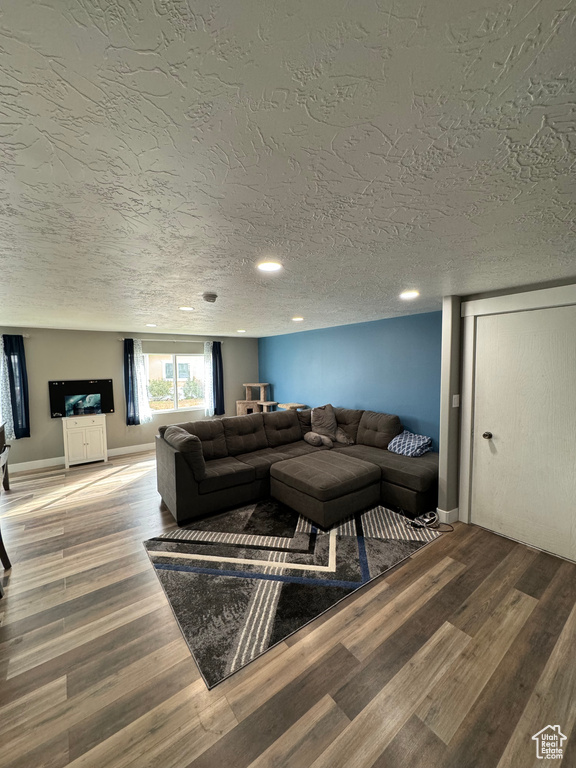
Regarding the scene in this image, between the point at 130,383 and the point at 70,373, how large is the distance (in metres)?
0.91

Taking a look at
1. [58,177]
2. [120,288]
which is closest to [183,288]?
[120,288]

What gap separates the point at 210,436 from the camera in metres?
3.91

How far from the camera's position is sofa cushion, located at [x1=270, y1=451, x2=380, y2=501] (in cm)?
297

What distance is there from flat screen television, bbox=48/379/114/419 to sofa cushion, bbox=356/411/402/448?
435 centimetres

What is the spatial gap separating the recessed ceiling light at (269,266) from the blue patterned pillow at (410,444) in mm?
2731

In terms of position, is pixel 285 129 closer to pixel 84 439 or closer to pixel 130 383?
pixel 84 439

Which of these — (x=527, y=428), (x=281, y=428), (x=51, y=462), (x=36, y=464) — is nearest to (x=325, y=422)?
(x=281, y=428)

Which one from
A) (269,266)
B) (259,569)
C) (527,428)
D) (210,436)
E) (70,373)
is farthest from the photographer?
(70,373)

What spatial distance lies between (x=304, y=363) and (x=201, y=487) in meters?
3.23

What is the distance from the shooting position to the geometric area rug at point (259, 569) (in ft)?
5.92

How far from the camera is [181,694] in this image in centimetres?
149

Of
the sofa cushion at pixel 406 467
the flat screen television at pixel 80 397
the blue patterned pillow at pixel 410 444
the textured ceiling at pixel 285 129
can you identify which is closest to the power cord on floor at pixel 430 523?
the sofa cushion at pixel 406 467

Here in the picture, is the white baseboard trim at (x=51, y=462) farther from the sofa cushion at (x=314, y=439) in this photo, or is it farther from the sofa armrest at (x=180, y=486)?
the sofa cushion at (x=314, y=439)

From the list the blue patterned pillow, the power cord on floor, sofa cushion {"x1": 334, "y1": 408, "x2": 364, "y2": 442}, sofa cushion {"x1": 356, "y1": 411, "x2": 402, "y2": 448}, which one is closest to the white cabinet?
sofa cushion {"x1": 334, "y1": 408, "x2": 364, "y2": 442}
